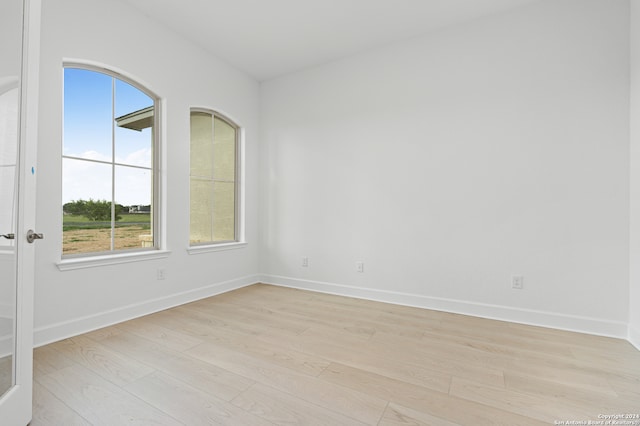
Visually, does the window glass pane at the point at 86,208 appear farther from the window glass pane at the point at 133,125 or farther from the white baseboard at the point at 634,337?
the white baseboard at the point at 634,337

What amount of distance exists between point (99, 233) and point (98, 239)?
0.05 m

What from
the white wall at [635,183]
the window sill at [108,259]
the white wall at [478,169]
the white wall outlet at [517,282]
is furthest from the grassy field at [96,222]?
the white wall at [635,183]

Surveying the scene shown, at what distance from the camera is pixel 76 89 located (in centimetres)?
254

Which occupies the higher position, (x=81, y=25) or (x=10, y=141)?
(x=81, y=25)

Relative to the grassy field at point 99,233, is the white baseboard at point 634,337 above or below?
below

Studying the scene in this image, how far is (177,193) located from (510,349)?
3.33m

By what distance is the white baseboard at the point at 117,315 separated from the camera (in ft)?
7.31

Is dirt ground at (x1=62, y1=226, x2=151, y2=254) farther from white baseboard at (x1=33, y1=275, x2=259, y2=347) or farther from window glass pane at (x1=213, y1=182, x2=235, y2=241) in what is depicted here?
window glass pane at (x1=213, y1=182, x2=235, y2=241)

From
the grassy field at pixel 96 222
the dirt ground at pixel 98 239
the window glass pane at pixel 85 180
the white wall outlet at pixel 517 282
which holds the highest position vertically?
the window glass pane at pixel 85 180

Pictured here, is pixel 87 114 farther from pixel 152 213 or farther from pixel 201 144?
pixel 201 144

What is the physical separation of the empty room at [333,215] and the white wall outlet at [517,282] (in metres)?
0.02

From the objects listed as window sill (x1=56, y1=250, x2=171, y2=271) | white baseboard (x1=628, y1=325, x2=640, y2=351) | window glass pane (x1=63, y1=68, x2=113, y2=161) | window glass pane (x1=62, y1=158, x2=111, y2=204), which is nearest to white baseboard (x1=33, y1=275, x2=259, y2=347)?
window sill (x1=56, y1=250, x2=171, y2=271)

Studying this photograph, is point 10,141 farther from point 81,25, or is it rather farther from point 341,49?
point 341,49

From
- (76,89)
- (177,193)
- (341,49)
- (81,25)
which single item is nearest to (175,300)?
(177,193)
